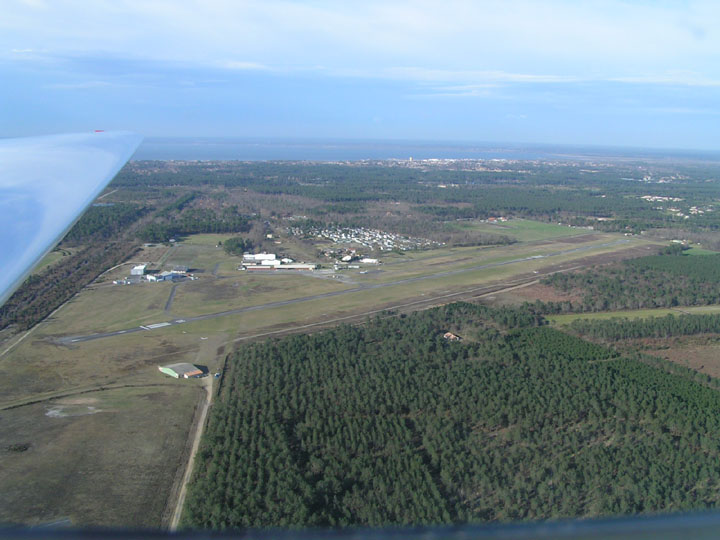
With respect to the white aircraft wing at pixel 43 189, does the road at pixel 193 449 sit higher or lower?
lower

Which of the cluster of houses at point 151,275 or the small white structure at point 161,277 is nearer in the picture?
the cluster of houses at point 151,275

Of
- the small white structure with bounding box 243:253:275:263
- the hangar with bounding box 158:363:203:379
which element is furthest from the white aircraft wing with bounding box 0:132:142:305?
the small white structure with bounding box 243:253:275:263

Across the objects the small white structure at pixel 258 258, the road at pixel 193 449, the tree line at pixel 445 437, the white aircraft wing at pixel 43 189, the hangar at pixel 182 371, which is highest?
the white aircraft wing at pixel 43 189

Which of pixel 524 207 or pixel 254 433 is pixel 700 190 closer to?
pixel 524 207

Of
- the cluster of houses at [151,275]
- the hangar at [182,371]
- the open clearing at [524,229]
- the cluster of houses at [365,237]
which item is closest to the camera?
the hangar at [182,371]

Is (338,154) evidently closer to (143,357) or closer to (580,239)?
(580,239)

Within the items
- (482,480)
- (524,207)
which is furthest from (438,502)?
(524,207)

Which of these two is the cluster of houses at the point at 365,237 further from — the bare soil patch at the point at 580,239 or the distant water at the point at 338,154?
the distant water at the point at 338,154

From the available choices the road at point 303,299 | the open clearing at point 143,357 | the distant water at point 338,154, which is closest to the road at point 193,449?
the open clearing at point 143,357

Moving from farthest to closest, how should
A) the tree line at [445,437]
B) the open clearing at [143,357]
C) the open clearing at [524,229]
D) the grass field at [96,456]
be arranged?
the open clearing at [524,229], the open clearing at [143,357], the tree line at [445,437], the grass field at [96,456]
